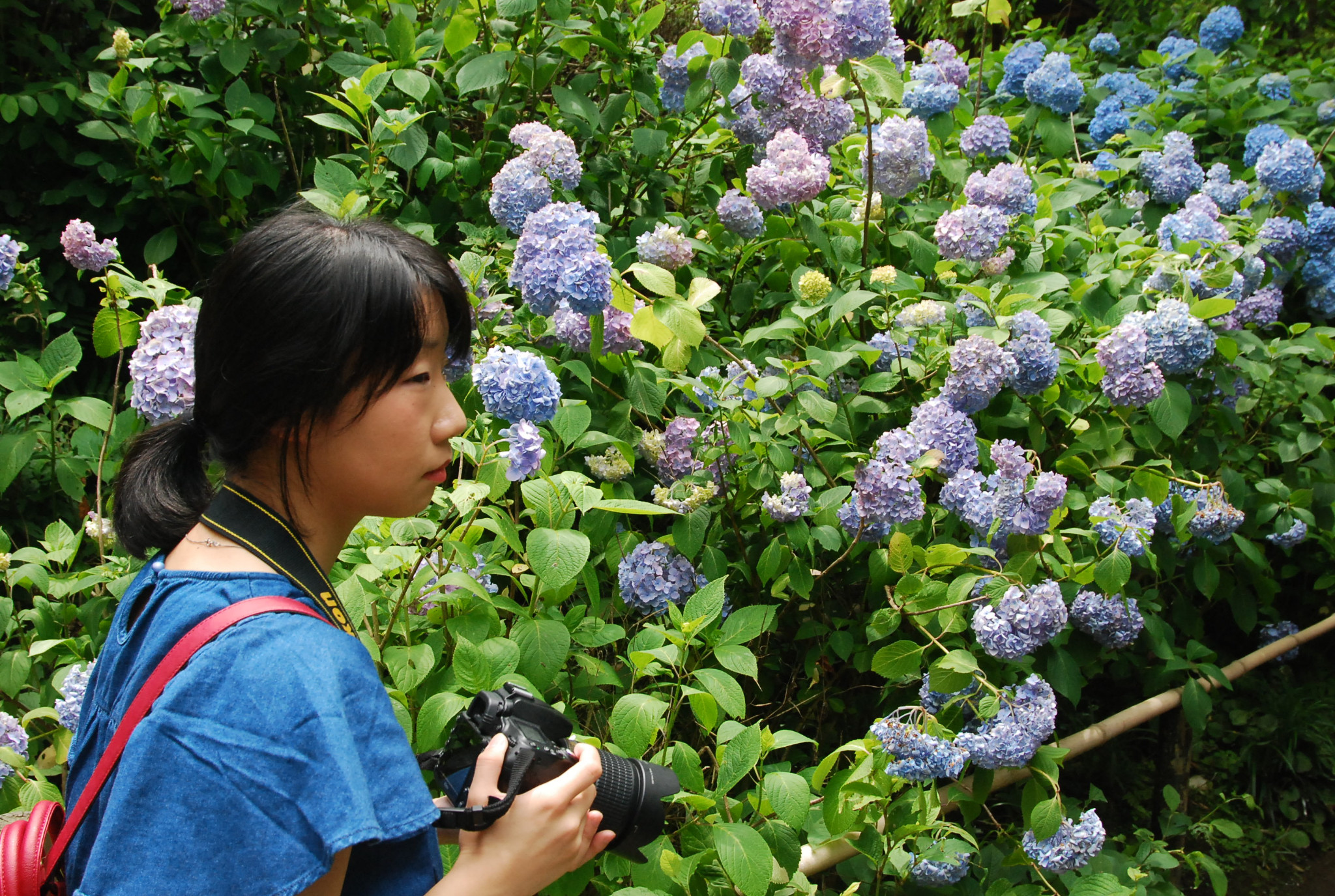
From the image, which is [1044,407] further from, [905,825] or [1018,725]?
[905,825]

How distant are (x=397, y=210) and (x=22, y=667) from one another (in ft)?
4.29

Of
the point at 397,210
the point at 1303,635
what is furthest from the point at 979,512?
the point at 1303,635

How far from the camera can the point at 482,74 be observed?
232cm

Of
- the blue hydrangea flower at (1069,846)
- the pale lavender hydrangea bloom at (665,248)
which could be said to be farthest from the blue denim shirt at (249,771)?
the blue hydrangea flower at (1069,846)

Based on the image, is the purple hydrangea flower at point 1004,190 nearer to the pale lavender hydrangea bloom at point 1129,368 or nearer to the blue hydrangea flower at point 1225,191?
the pale lavender hydrangea bloom at point 1129,368

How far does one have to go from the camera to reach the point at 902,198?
2762 millimetres

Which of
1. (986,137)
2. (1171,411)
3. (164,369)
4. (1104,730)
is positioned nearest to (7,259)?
(164,369)

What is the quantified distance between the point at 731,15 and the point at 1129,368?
114 cm

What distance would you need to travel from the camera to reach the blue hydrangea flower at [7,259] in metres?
1.83

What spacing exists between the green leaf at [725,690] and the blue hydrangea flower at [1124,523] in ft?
2.77

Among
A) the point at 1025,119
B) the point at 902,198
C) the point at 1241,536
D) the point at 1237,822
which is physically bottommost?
the point at 1237,822

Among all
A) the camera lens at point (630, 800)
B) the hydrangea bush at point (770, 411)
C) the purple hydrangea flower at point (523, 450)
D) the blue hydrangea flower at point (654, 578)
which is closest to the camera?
the camera lens at point (630, 800)

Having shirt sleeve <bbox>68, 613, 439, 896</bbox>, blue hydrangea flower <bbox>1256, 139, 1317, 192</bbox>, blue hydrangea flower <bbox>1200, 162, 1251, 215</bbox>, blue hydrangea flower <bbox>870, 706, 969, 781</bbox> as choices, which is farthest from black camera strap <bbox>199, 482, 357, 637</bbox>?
blue hydrangea flower <bbox>1256, 139, 1317, 192</bbox>

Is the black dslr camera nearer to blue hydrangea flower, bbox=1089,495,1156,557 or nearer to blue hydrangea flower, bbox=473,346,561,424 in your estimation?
blue hydrangea flower, bbox=473,346,561,424
